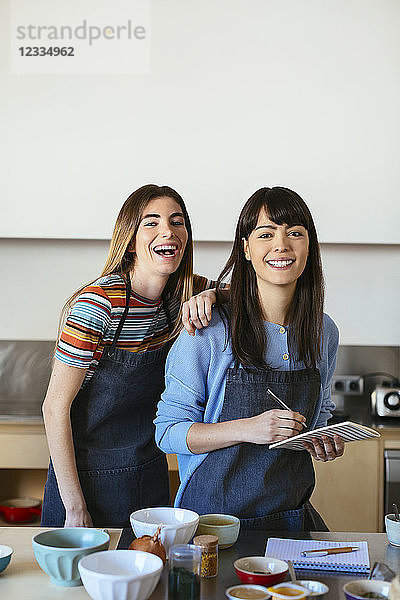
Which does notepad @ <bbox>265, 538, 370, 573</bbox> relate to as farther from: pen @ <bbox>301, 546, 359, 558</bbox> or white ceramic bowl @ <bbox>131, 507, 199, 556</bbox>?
white ceramic bowl @ <bbox>131, 507, 199, 556</bbox>

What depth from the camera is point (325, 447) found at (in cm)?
168

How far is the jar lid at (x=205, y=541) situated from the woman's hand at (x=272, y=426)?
308mm

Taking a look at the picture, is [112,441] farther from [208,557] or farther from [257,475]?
[208,557]

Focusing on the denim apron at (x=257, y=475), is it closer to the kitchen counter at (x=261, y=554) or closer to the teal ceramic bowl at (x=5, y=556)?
the kitchen counter at (x=261, y=554)

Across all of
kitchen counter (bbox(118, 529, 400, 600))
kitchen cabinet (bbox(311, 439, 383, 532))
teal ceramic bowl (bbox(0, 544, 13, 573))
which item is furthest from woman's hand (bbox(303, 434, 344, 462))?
kitchen cabinet (bbox(311, 439, 383, 532))

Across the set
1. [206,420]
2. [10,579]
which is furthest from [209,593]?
[206,420]

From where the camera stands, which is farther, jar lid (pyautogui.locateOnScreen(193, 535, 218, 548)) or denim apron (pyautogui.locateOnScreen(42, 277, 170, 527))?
denim apron (pyautogui.locateOnScreen(42, 277, 170, 527))

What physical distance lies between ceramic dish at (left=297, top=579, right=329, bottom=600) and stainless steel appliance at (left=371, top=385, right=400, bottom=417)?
187 cm

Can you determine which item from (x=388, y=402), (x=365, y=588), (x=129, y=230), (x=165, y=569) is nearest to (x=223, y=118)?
(x=129, y=230)

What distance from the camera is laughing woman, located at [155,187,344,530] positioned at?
5.60 feet

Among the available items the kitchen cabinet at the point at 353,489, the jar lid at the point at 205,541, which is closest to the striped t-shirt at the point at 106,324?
the jar lid at the point at 205,541

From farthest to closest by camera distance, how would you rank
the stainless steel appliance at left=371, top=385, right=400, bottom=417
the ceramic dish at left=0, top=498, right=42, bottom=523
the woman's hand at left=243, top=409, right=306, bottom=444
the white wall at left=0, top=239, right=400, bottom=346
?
the white wall at left=0, top=239, right=400, bottom=346
the ceramic dish at left=0, top=498, right=42, bottom=523
the stainless steel appliance at left=371, top=385, right=400, bottom=417
the woman's hand at left=243, top=409, right=306, bottom=444

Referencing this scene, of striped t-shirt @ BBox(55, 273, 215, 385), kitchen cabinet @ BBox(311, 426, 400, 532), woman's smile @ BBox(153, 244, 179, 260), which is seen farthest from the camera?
kitchen cabinet @ BBox(311, 426, 400, 532)

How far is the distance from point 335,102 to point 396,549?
6.75 feet
